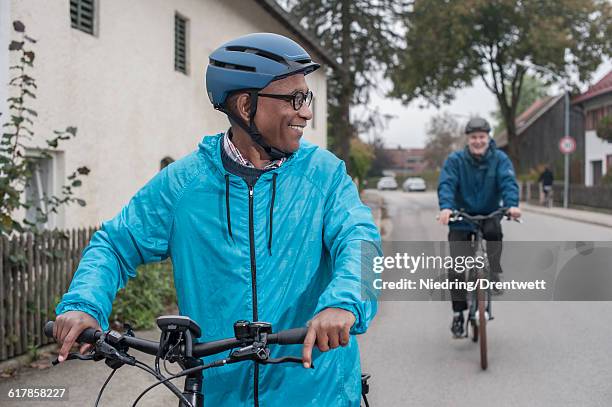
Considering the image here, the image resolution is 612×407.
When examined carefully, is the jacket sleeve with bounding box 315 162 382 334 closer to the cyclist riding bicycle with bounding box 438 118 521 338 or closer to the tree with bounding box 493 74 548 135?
the cyclist riding bicycle with bounding box 438 118 521 338

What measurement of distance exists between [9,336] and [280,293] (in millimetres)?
4588

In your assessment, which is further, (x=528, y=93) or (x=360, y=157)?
(x=528, y=93)

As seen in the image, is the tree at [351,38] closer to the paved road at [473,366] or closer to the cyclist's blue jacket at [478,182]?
the paved road at [473,366]

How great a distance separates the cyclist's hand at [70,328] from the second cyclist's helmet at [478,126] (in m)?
5.26

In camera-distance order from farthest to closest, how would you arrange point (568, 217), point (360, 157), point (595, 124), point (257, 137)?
1. point (595, 124)
2. point (360, 157)
3. point (568, 217)
4. point (257, 137)

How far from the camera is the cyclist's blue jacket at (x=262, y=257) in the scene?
7.68ft

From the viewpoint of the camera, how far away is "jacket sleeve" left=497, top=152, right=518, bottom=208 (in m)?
6.92

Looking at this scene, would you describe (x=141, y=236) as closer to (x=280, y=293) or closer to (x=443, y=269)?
(x=280, y=293)

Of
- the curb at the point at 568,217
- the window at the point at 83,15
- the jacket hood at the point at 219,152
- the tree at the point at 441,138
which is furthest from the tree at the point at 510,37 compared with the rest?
the tree at the point at 441,138

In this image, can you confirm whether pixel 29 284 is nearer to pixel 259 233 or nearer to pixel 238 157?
pixel 238 157

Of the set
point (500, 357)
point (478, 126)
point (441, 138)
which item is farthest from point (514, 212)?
point (441, 138)

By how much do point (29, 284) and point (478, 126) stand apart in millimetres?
4204

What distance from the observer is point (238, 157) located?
2.51 m

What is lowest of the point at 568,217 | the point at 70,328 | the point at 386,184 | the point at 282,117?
the point at 568,217
